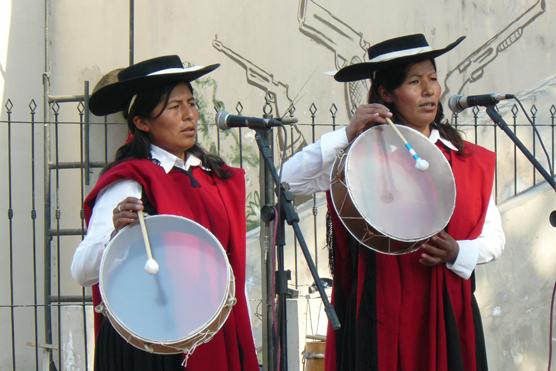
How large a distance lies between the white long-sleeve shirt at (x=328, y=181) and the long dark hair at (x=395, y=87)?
0.13 feet

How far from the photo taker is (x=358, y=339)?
11.4ft

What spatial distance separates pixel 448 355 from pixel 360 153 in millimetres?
760

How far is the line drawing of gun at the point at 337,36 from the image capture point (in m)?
7.54

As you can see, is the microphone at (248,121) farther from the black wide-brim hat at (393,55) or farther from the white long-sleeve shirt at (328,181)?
the black wide-brim hat at (393,55)

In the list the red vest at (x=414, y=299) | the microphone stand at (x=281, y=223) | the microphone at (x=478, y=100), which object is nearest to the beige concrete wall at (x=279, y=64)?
the red vest at (x=414, y=299)

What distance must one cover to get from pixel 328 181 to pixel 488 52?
4.43m

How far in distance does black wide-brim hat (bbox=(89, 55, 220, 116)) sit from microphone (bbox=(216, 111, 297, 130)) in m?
0.24

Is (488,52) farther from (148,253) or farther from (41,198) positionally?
(148,253)

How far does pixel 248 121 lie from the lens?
322cm

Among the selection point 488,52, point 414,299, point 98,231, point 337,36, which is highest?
point 337,36

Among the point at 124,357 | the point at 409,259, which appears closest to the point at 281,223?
the point at 409,259

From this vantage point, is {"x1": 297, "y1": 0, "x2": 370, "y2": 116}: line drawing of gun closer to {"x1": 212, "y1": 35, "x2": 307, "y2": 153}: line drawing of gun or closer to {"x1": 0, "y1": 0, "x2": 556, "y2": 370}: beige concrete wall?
{"x1": 0, "y1": 0, "x2": 556, "y2": 370}: beige concrete wall

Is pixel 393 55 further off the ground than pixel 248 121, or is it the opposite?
pixel 393 55

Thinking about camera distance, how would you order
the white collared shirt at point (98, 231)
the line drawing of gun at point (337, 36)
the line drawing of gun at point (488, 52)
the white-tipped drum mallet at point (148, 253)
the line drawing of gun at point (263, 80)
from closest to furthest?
the white-tipped drum mallet at point (148, 253) → the white collared shirt at point (98, 231) → the line drawing of gun at point (263, 80) → the line drawing of gun at point (337, 36) → the line drawing of gun at point (488, 52)
